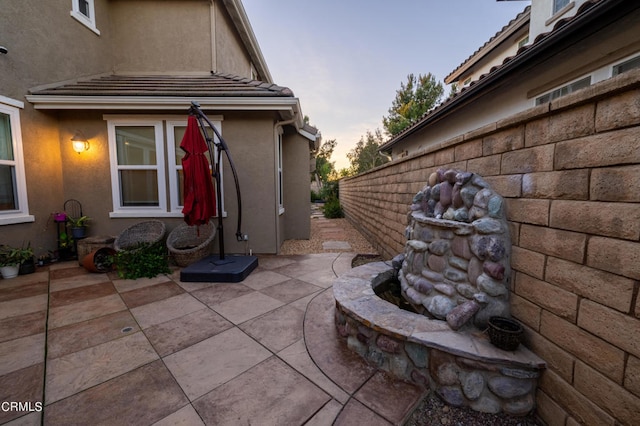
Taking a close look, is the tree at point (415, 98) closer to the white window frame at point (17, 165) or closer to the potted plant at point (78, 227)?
the potted plant at point (78, 227)

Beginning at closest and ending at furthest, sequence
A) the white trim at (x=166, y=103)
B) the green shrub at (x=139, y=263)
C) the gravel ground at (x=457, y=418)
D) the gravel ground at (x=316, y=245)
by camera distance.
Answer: the gravel ground at (x=457, y=418)
the green shrub at (x=139, y=263)
the white trim at (x=166, y=103)
the gravel ground at (x=316, y=245)

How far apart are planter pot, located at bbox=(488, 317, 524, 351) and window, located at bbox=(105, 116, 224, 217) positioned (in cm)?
498

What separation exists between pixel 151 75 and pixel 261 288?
595cm

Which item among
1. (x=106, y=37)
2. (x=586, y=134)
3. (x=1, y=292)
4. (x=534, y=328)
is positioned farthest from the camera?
(x=106, y=37)

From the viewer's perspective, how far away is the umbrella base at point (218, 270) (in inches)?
140

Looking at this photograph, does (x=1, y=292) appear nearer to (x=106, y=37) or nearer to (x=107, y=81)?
(x=107, y=81)

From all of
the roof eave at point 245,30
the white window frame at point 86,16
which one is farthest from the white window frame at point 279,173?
the white window frame at point 86,16

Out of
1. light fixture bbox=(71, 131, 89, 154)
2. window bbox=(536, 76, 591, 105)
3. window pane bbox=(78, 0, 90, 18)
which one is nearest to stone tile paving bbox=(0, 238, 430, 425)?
light fixture bbox=(71, 131, 89, 154)

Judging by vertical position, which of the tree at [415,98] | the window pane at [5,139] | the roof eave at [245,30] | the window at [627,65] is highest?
the tree at [415,98]

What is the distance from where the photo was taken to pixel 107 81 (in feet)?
16.6

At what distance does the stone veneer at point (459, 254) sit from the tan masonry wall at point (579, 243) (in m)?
0.09

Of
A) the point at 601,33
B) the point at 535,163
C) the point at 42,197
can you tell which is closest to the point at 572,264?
the point at 535,163

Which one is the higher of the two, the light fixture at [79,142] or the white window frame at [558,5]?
the white window frame at [558,5]

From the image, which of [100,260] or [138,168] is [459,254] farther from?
[138,168]
